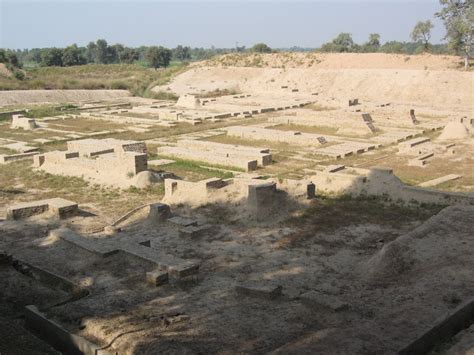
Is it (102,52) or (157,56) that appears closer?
(157,56)

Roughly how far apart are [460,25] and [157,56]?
42.1m

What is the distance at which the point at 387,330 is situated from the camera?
6230mm

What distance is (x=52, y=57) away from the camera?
237 feet

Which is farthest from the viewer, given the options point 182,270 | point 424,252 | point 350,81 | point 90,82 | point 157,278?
point 90,82

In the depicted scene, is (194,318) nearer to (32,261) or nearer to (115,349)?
(115,349)

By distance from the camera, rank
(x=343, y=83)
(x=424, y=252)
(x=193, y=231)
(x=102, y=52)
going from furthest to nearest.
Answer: (x=102, y=52)
(x=343, y=83)
(x=193, y=231)
(x=424, y=252)

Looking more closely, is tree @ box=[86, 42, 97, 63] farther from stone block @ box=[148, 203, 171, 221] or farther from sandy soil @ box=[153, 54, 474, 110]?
stone block @ box=[148, 203, 171, 221]

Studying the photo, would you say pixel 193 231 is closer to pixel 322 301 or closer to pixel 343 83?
pixel 322 301

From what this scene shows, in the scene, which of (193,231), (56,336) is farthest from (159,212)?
(56,336)

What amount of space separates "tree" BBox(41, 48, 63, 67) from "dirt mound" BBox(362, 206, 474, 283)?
6994cm

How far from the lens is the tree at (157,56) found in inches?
2825

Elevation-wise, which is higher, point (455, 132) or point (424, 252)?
point (455, 132)

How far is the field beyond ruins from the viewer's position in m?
6.64

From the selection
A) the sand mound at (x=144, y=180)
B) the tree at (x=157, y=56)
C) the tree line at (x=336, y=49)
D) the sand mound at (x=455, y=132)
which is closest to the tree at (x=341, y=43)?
the tree line at (x=336, y=49)
